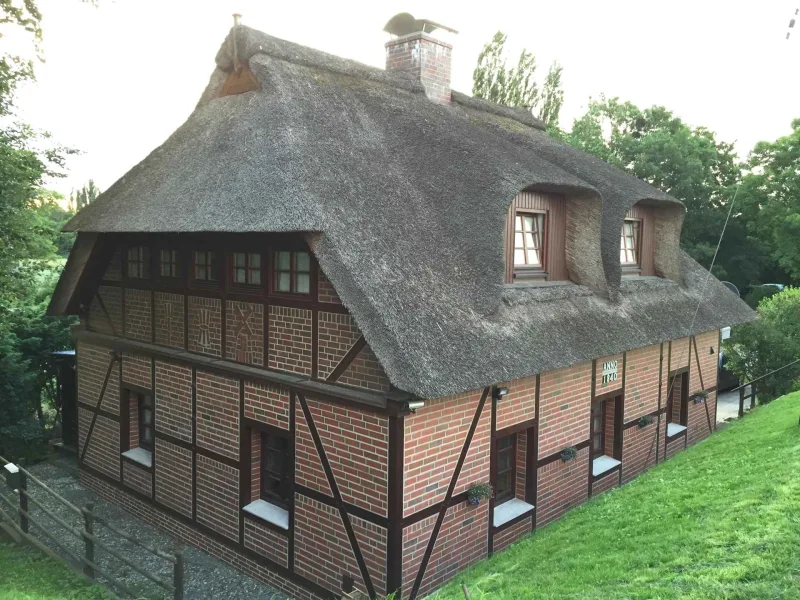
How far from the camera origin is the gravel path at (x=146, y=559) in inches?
291

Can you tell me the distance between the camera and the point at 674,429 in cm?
1123

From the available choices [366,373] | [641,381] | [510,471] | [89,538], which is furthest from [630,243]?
[89,538]

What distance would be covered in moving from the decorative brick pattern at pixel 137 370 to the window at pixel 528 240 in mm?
5419

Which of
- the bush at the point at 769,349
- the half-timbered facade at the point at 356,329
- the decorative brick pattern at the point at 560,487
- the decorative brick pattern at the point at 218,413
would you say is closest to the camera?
the half-timbered facade at the point at 356,329

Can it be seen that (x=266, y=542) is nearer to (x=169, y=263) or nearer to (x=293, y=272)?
(x=293, y=272)

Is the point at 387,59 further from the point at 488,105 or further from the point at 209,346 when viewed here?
the point at 209,346

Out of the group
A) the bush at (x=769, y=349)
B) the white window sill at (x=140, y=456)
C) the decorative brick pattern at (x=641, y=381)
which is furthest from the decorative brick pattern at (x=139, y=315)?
the bush at (x=769, y=349)

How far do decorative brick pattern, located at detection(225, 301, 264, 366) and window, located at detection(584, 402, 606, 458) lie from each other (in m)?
5.03

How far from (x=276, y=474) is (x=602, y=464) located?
186 inches

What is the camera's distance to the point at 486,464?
7.12 meters

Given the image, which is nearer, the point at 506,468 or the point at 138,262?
the point at 506,468

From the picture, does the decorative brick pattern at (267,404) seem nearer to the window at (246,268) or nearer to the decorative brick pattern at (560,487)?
the window at (246,268)

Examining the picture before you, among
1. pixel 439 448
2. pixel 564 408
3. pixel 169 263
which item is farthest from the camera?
pixel 169 263

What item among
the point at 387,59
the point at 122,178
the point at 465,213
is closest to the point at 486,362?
the point at 465,213
